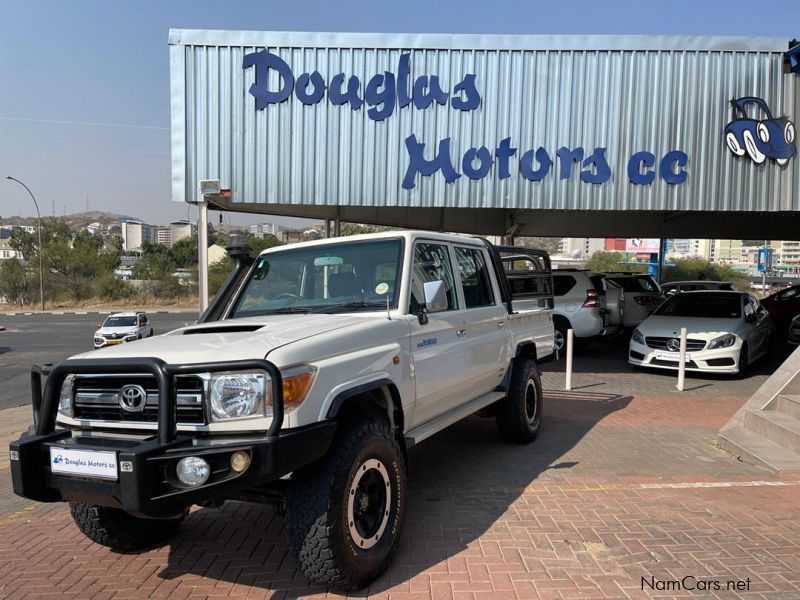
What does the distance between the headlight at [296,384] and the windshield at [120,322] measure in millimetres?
19427

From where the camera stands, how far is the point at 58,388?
3.02m

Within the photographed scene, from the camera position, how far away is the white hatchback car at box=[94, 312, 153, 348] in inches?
768

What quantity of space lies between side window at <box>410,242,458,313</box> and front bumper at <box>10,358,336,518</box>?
140 centimetres

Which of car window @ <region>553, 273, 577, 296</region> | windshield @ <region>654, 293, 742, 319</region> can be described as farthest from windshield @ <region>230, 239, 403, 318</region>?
car window @ <region>553, 273, 577, 296</region>

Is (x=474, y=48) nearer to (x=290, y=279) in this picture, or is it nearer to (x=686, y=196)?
(x=686, y=196)

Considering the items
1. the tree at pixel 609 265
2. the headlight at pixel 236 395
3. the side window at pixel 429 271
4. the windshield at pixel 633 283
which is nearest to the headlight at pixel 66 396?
the headlight at pixel 236 395

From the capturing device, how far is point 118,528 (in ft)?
12.1

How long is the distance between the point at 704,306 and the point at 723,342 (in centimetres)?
140

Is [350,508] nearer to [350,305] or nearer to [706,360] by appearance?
[350,305]

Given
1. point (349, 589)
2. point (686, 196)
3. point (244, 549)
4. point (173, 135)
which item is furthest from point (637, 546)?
point (173, 135)

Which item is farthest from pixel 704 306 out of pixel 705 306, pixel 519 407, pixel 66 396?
pixel 66 396

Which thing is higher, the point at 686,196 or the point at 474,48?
the point at 474,48

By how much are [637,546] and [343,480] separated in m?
2.05

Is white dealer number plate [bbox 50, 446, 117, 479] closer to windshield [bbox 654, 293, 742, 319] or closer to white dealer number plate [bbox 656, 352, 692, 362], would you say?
white dealer number plate [bbox 656, 352, 692, 362]
